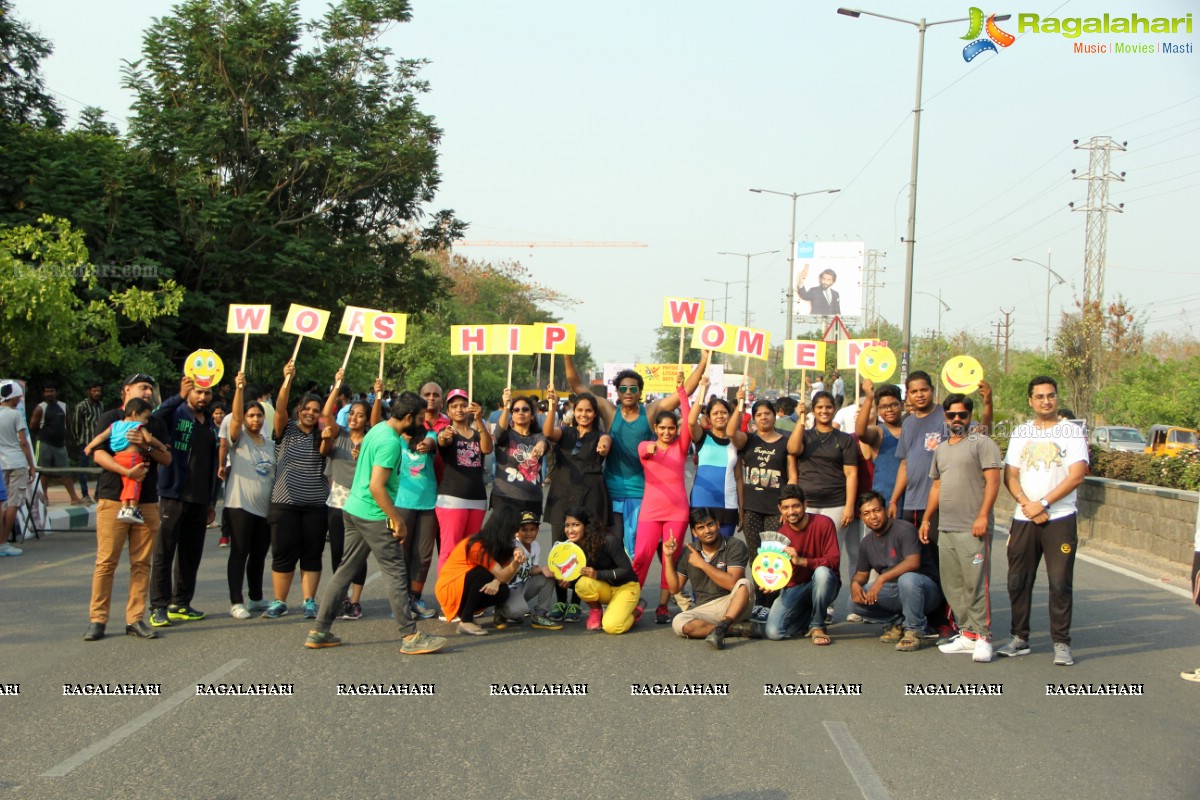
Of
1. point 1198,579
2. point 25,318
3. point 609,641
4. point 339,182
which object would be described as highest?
point 339,182

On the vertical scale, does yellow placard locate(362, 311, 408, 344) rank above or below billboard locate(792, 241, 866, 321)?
below

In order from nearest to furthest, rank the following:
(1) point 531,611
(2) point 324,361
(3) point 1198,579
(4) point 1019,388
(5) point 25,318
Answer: (3) point 1198,579, (1) point 531,611, (5) point 25,318, (2) point 324,361, (4) point 1019,388

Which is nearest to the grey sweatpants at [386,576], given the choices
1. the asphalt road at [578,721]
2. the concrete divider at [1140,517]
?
the asphalt road at [578,721]

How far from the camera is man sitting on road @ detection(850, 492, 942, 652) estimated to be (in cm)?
830

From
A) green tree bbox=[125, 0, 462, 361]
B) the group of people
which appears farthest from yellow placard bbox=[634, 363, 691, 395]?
the group of people

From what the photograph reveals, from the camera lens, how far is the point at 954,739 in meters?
5.95

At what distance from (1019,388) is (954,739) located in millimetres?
37329

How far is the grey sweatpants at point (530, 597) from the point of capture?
8.98 metres

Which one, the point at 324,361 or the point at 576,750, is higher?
the point at 324,361

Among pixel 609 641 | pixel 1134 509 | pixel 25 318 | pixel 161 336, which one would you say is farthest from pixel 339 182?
pixel 609 641

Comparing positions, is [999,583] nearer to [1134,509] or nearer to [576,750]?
[1134,509]

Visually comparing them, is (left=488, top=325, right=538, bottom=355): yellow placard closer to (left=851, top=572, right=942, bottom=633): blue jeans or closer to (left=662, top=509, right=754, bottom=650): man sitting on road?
(left=662, top=509, right=754, bottom=650): man sitting on road

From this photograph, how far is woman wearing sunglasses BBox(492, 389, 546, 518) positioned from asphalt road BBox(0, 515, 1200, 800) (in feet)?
3.56

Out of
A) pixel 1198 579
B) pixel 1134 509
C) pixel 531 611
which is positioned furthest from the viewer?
pixel 1134 509
